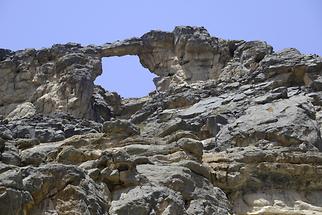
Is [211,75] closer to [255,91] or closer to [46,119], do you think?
[255,91]

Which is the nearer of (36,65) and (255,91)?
(255,91)

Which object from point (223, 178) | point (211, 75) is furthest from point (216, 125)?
point (211, 75)

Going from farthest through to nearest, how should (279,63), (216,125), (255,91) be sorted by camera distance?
(279,63)
(255,91)
(216,125)

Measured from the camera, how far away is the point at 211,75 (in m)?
56.2

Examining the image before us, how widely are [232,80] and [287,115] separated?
21.0 meters

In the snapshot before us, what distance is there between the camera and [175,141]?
828 inches

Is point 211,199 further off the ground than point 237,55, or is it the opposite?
point 237,55

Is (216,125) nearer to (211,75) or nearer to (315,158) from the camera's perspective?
(315,158)

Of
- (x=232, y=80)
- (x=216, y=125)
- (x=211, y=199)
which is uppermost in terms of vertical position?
(x=232, y=80)

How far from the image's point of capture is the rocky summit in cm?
1515

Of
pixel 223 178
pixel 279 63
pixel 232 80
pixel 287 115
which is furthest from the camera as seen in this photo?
pixel 232 80

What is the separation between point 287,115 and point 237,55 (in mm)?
29629

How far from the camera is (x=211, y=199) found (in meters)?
16.8

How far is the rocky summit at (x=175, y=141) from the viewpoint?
49.7ft
